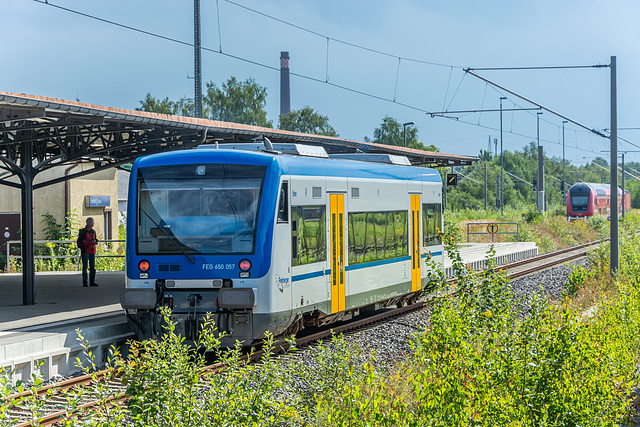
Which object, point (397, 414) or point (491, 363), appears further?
point (491, 363)

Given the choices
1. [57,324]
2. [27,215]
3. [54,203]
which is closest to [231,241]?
[57,324]

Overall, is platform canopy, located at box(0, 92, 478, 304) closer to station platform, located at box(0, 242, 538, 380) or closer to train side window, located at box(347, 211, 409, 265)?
station platform, located at box(0, 242, 538, 380)

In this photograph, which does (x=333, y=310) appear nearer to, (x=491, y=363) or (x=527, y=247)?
(x=491, y=363)

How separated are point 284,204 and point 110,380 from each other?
12.8 ft

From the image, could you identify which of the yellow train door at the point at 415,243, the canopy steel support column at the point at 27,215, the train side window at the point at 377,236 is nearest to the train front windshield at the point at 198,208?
the train side window at the point at 377,236

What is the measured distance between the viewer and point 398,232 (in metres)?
15.7

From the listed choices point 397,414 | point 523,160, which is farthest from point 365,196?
point 523,160

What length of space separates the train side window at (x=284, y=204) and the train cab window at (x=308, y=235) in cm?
20

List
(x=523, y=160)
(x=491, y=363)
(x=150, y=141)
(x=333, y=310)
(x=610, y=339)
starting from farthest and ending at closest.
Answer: (x=523, y=160), (x=150, y=141), (x=333, y=310), (x=610, y=339), (x=491, y=363)

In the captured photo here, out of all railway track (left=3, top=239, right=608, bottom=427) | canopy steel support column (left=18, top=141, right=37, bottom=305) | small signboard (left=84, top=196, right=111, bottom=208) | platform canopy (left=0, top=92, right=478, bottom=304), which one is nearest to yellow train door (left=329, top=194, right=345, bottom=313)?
railway track (left=3, top=239, right=608, bottom=427)

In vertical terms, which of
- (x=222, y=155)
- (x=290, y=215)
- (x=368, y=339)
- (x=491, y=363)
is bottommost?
(x=368, y=339)

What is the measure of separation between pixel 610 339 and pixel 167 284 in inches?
233

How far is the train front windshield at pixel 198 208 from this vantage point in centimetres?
1136

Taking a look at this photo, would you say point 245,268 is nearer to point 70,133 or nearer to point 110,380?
point 110,380
